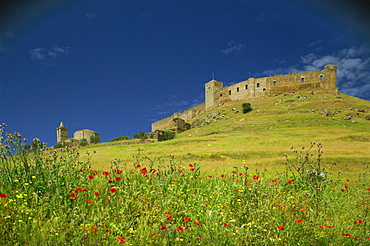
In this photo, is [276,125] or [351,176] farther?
[276,125]

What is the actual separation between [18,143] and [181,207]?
3.52 meters

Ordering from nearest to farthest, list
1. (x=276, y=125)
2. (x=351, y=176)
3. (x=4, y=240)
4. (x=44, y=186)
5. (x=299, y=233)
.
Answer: (x=4, y=240) → (x=299, y=233) → (x=44, y=186) → (x=351, y=176) → (x=276, y=125)

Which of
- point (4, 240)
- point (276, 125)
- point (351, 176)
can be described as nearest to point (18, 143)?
point (4, 240)

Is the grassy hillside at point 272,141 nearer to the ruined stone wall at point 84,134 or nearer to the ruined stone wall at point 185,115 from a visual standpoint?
the ruined stone wall at point 185,115

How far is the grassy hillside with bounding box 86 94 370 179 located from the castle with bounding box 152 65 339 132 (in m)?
Answer: 9.04

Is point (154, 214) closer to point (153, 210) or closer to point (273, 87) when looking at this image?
point (153, 210)

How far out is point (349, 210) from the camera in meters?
4.55

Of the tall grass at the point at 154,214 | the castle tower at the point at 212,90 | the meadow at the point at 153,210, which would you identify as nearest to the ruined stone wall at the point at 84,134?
the castle tower at the point at 212,90

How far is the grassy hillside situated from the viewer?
1194 centimetres

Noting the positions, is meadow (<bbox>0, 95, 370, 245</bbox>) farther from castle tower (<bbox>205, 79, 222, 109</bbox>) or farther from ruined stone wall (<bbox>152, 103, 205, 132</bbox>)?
ruined stone wall (<bbox>152, 103, 205, 132</bbox>)

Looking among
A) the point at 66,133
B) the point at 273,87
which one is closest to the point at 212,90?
the point at 273,87

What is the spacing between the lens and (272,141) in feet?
63.3

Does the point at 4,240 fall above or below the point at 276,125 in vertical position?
below

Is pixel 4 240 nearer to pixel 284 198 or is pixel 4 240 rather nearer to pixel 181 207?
pixel 181 207
